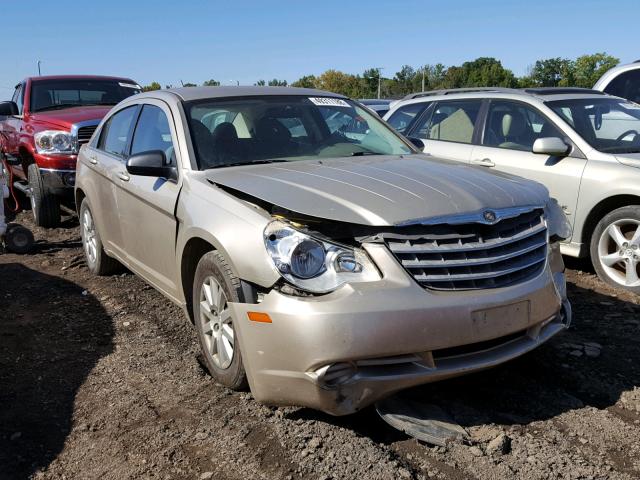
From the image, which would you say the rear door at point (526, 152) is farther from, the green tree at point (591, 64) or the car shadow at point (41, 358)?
the green tree at point (591, 64)

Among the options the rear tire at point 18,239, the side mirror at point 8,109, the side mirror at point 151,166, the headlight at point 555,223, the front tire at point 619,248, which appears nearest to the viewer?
the headlight at point 555,223

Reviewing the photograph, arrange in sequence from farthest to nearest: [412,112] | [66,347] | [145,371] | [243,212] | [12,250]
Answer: [412,112] → [12,250] → [66,347] → [145,371] → [243,212]

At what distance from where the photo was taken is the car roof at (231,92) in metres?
4.67

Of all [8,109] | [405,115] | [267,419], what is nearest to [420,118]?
[405,115]

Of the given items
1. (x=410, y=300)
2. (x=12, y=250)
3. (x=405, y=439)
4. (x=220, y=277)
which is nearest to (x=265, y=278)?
(x=220, y=277)

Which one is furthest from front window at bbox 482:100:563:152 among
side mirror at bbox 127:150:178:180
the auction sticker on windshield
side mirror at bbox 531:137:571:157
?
side mirror at bbox 127:150:178:180

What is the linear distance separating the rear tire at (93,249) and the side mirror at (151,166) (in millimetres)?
1952

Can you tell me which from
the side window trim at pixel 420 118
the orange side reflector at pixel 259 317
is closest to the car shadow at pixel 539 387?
the orange side reflector at pixel 259 317

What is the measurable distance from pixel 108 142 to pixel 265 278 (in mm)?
3322

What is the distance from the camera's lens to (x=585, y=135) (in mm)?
6047

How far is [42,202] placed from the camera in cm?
852

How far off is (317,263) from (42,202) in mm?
6582

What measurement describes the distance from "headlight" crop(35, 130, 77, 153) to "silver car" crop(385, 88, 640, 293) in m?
4.28

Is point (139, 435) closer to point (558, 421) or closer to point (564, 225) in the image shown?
point (558, 421)
